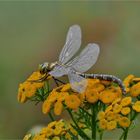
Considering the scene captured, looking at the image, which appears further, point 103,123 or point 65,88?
point 65,88

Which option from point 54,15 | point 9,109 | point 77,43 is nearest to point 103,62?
point 9,109

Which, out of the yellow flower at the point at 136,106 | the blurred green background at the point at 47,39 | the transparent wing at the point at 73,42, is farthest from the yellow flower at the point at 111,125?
the blurred green background at the point at 47,39

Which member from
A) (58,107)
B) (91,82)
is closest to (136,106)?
(91,82)

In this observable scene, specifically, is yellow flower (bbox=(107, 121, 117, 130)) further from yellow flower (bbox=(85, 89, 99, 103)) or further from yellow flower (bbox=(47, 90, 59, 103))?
yellow flower (bbox=(47, 90, 59, 103))

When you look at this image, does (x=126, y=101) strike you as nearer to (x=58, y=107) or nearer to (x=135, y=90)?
(x=135, y=90)

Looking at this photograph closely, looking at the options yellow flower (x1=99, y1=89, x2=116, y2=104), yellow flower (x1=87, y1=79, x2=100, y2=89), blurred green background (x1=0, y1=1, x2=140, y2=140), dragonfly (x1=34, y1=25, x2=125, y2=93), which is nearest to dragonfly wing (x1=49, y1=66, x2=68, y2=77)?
dragonfly (x1=34, y1=25, x2=125, y2=93)

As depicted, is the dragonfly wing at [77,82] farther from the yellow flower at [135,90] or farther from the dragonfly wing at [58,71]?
the yellow flower at [135,90]

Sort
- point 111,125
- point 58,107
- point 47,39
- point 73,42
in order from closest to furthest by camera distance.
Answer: point 111,125 → point 58,107 → point 73,42 → point 47,39

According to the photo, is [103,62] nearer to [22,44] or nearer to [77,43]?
[22,44]
